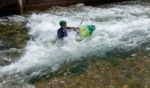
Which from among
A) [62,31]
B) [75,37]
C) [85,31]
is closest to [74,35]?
[75,37]

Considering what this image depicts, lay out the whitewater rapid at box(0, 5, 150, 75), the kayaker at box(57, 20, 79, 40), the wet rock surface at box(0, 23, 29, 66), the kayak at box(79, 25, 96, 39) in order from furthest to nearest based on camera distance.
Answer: the kayak at box(79, 25, 96, 39), the kayaker at box(57, 20, 79, 40), the wet rock surface at box(0, 23, 29, 66), the whitewater rapid at box(0, 5, 150, 75)

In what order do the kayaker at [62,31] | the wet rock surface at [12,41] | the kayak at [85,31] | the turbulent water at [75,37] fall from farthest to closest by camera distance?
1. the kayak at [85,31]
2. the kayaker at [62,31]
3. the wet rock surface at [12,41]
4. the turbulent water at [75,37]

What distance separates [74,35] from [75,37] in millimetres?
86

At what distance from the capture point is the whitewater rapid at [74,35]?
10.4m

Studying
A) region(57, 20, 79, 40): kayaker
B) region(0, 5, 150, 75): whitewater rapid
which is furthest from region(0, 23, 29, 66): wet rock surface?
region(57, 20, 79, 40): kayaker

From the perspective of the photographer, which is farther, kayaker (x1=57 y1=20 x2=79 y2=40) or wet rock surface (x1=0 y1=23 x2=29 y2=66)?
kayaker (x1=57 y1=20 x2=79 y2=40)

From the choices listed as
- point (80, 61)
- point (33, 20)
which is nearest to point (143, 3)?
point (33, 20)

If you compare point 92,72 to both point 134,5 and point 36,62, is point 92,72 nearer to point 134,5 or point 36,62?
point 36,62

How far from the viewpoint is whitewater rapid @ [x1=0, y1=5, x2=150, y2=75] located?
1037 centimetres

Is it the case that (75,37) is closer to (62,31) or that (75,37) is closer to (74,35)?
(74,35)

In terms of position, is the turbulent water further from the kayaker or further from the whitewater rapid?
the kayaker

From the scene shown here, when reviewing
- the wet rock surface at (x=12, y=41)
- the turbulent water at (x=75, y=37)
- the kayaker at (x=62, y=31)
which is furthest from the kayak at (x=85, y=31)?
the wet rock surface at (x=12, y=41)

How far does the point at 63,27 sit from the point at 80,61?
1685mm

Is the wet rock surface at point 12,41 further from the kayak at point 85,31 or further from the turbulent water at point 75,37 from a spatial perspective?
the kayak at point 85,31
